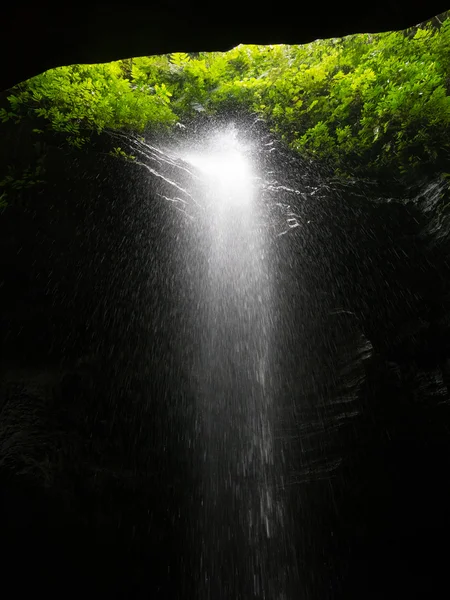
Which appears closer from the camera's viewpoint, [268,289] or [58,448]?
[58,448]

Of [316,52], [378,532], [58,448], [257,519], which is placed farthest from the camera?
[316,52]

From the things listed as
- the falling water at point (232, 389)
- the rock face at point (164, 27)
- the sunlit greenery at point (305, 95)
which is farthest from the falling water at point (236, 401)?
the rock face at point (164, 27)

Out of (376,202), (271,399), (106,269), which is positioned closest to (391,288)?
(376,202)

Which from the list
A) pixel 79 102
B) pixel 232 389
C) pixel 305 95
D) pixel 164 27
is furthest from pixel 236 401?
pixel 305 95

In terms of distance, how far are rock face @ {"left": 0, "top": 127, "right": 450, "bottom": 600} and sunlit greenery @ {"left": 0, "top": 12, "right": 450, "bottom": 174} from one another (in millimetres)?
818

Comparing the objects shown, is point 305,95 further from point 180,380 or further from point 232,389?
point 180,380

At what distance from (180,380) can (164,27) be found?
5736 millimetres

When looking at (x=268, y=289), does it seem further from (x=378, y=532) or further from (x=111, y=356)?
(x=378, y=532)

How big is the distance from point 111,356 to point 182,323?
1.56 metres

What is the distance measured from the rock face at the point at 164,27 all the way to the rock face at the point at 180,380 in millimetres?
2760

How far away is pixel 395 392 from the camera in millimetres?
6613

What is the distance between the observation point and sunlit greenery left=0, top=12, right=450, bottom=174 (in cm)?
603

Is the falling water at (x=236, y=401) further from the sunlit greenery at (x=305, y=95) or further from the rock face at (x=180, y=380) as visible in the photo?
the sunlit greenery at (x=305, y=95)

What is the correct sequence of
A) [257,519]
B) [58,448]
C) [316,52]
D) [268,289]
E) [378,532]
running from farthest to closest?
1. [316,52]
2. [268,289]
3. [257,519]
4. [378,532]
5. [58,448]
